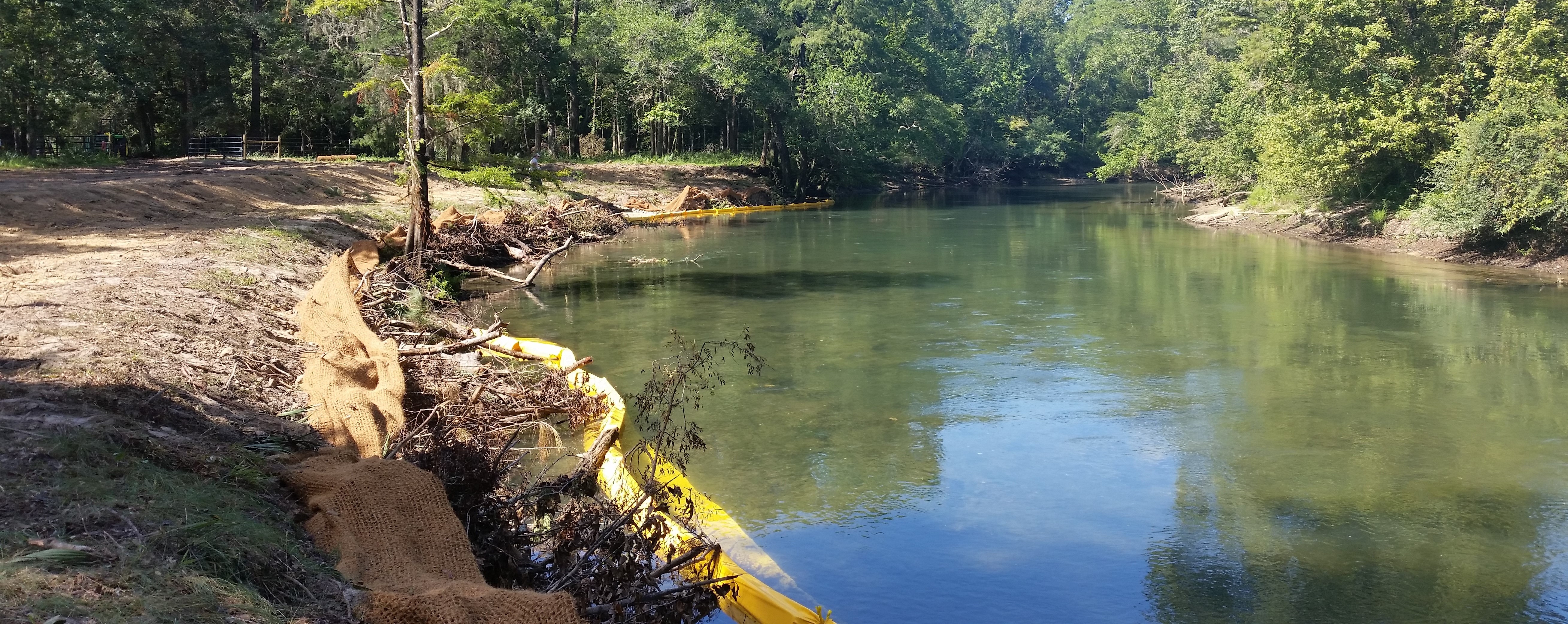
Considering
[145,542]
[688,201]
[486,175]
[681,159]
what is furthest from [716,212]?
[145,542]

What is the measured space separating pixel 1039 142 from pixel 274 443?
67.5 meters

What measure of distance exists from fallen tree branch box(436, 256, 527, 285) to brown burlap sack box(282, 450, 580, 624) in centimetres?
1145

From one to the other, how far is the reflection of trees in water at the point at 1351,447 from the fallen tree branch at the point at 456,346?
677 cm

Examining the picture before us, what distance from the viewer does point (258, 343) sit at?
1073 cm

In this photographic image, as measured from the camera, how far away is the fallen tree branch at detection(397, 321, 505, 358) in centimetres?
1084

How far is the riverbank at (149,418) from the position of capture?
14.9 feet

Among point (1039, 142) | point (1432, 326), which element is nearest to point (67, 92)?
point (1432, 326)

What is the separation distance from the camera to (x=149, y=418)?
6969mm

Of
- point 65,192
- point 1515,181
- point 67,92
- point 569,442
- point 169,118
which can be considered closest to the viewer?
point 569,442

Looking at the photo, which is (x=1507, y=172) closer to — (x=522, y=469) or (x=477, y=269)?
(x=477, y=269)

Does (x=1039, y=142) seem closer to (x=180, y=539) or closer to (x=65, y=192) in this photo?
(x=65, y=192)

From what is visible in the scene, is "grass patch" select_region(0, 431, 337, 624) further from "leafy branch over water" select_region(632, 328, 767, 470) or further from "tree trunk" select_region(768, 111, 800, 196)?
"tree trunk" select_region(768, 111, 800, 196)

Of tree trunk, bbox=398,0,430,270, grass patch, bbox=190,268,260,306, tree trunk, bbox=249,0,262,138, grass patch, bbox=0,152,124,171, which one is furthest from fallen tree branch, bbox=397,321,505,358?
tree trunk, bbox=249,0,262,138

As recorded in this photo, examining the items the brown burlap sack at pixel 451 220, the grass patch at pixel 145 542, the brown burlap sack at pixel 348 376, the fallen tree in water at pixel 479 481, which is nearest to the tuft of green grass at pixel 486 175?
the brown burlap sack at pixel 451 220
